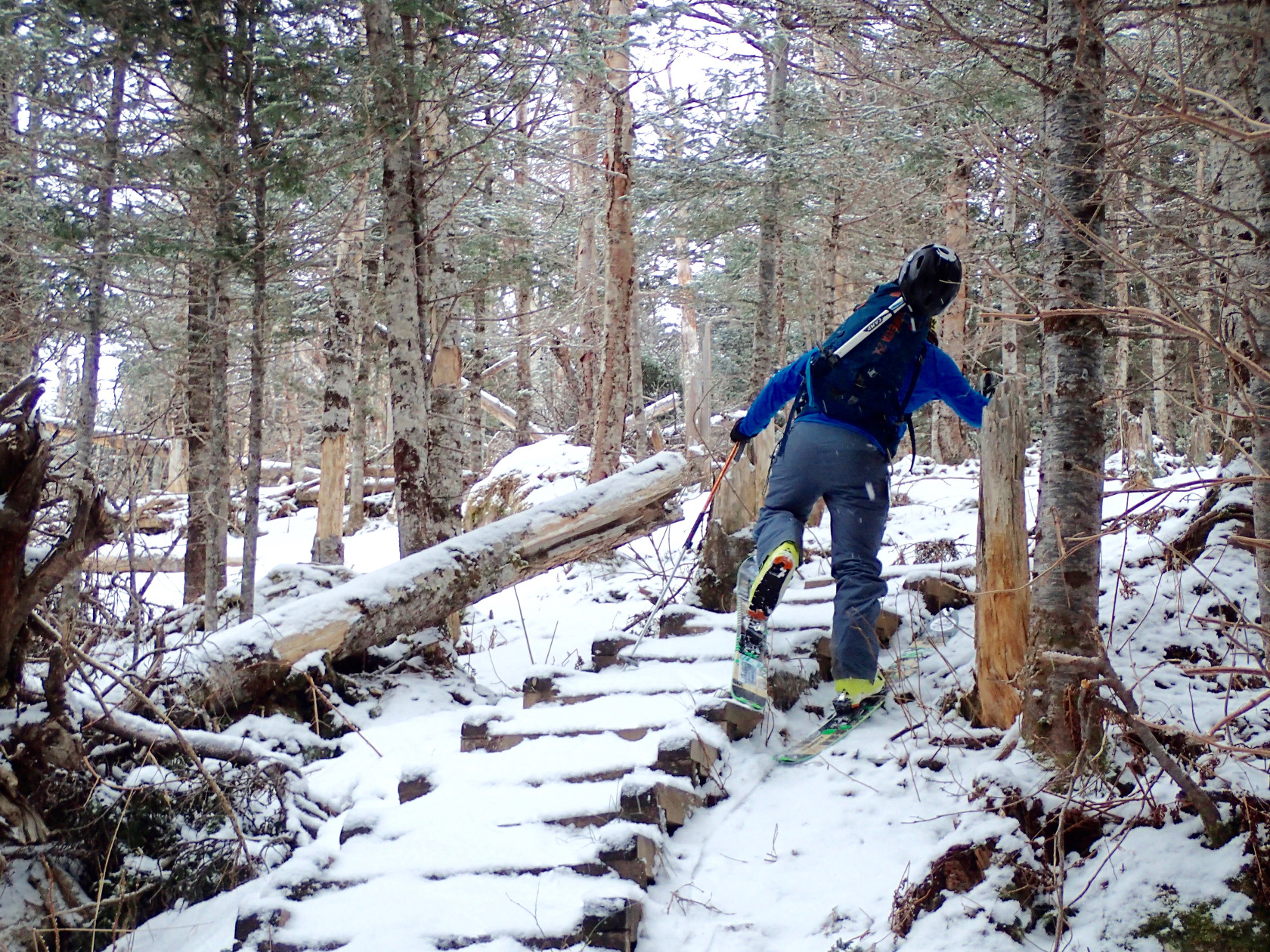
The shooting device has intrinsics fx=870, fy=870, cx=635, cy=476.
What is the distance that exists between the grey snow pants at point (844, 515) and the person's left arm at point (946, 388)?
1.24 feet

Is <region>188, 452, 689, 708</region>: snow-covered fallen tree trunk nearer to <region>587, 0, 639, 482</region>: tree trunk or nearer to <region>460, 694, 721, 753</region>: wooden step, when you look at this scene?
<region>460, 694, 721, 753</region>: wooden step

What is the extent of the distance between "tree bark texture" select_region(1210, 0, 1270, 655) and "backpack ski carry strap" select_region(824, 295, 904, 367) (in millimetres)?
1278

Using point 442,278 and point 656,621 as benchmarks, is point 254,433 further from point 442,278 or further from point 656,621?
point 656,621

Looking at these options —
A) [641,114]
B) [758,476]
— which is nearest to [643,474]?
[758,476]

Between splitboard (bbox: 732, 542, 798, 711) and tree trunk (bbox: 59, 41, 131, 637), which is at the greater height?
tree trunk (bbox: 59, 41, 131, 637)

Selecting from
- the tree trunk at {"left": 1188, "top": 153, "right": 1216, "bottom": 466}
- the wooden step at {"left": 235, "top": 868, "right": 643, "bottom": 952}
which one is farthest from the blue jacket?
the wooden step at {"left": 235, "top": 868, "right": 643, "bottom": 952}

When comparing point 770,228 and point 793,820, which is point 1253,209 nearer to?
point 793,820

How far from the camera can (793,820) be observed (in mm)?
3553

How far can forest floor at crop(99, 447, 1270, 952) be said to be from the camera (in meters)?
2.72

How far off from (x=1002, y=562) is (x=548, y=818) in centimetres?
216

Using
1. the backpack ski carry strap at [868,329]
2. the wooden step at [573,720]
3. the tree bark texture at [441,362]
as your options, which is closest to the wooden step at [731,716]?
the wooden step at [573,720]

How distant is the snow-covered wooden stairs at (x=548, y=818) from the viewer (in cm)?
304

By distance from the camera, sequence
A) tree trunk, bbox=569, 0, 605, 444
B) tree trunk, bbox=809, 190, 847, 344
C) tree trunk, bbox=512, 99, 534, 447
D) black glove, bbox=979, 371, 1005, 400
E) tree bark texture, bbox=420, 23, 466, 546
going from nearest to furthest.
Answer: black glove, bbox=979, 371, 1005, 400
tree bark texture, bbox=420, 23, 466, 546
tree trunk, bbox=809, 190, 847, 344
tree trunk, bbox=512, 99, 534, 447
tree trunk, bbox=569, 0, 605, 444

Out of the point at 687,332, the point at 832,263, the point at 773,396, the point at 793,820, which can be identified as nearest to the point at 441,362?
the point at 773,396
